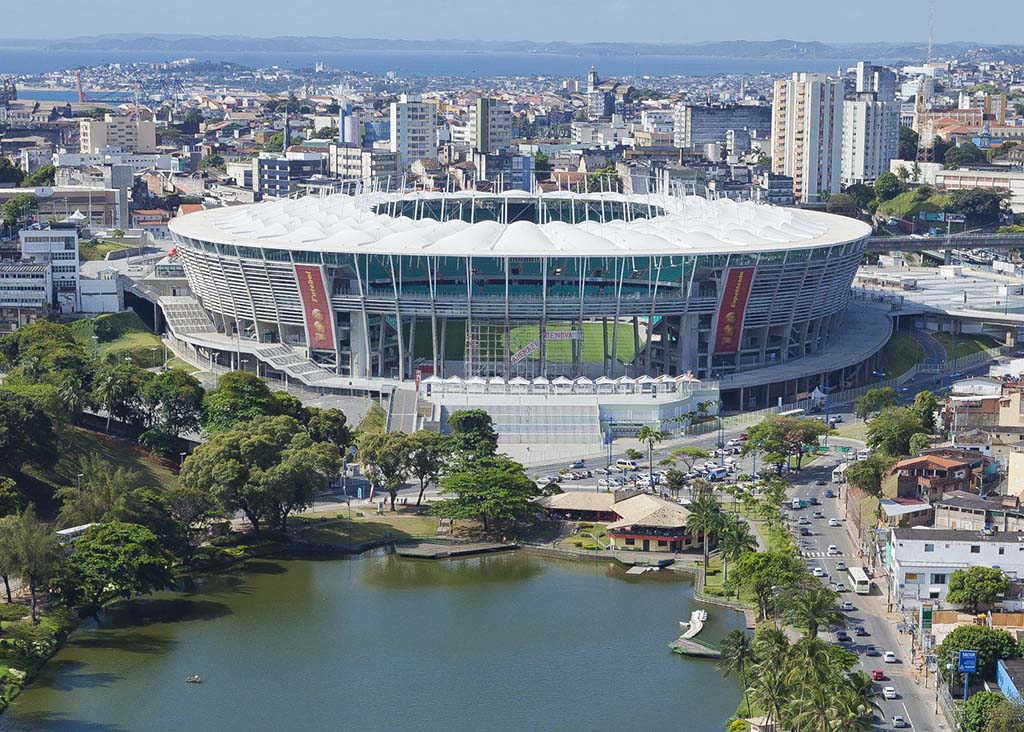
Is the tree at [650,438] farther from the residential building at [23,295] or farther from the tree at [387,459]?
the residential building at [23,295]

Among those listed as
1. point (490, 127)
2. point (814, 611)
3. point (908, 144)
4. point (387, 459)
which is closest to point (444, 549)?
A: point (387, 459)

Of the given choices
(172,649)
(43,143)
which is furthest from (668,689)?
(43,143)

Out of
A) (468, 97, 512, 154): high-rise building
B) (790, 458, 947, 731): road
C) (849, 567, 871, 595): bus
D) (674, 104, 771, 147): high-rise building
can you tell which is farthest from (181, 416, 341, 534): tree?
(674, 104, 771, 147): high-rise building

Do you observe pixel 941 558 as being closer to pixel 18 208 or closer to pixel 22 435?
pixel 22 435

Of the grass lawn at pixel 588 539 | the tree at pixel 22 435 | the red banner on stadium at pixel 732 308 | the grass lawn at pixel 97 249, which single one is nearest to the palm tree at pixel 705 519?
the grass lawn at pixel 588 539

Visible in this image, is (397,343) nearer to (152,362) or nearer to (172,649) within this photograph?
(152,362)

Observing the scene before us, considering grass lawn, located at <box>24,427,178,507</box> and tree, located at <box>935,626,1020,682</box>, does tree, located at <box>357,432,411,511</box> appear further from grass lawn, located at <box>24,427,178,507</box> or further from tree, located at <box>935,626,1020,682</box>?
tree, located at <box>935,626,1020,682</box>
